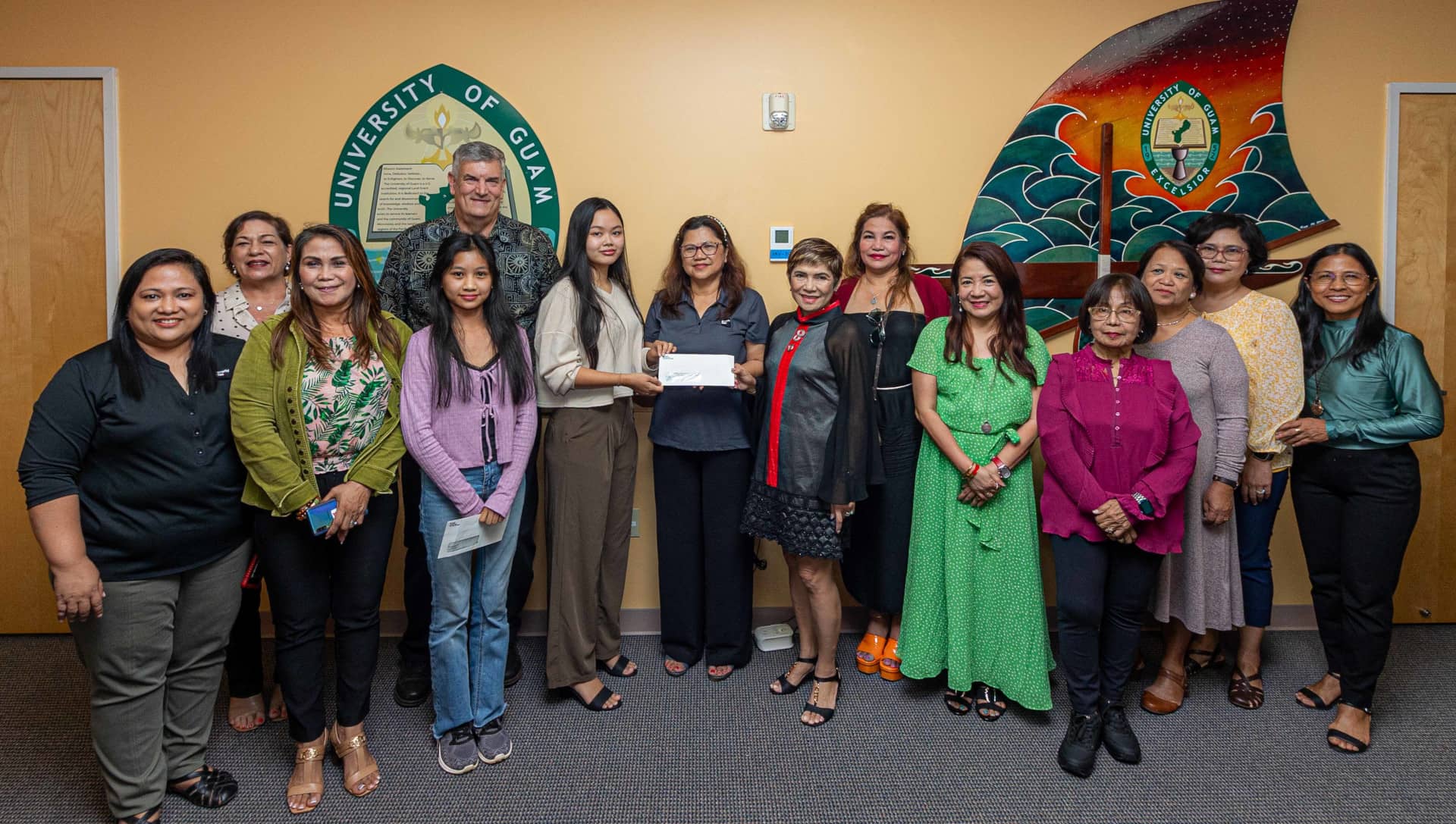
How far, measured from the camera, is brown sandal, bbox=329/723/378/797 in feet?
6.87

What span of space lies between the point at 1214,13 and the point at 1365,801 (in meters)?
3.08

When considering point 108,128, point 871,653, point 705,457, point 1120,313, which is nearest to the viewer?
point 1120,313

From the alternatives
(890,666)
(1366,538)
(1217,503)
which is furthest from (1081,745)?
(1366,538)

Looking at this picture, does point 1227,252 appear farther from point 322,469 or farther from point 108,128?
point 108,128

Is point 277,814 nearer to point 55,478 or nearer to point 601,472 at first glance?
point 55,478

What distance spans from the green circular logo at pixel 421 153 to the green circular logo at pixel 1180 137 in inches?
105

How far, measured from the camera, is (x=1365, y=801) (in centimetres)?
207

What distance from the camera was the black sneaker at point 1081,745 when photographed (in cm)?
216

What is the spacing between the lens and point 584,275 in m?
2.48

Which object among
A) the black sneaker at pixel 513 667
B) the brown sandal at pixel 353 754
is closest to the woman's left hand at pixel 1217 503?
the black sneaker at pixel 513 667

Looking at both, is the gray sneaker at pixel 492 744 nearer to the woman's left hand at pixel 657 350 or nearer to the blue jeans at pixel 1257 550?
the woman's left hand at pixel 657 350

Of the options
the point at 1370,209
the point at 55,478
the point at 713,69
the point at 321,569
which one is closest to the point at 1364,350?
the point at 1370,209

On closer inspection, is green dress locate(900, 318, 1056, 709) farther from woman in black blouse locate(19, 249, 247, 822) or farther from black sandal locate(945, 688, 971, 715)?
woman in black blouse locate(19, 249, 247, 822)

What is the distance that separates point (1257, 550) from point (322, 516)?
3.19 metres
